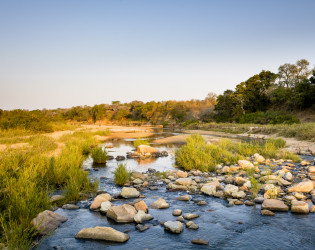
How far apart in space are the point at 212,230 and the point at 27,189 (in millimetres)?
3658

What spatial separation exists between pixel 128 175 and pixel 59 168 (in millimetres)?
2236

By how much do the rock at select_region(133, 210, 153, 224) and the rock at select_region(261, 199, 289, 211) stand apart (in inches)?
102

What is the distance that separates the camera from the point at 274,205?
16.5ft

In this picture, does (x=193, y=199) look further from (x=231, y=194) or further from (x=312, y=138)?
Answer: (x=312, y=138)

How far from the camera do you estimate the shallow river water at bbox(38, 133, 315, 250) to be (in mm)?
3711

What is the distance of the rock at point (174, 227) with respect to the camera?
4.07 meters

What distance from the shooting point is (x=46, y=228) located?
4.02 metres

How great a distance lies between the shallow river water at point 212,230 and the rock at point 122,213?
12 cm

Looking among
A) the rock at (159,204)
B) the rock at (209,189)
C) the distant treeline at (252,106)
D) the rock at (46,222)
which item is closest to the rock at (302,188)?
the rock at (209,189)

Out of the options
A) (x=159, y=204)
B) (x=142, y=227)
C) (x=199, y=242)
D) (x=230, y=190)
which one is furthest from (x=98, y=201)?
(x=230, y=190)

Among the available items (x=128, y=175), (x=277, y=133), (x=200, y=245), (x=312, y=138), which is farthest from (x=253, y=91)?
(x=200, y=245)

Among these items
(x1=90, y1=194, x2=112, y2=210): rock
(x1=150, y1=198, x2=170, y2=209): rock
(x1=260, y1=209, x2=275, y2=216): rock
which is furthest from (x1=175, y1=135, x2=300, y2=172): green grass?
(x1=90, y1=194, x2=112, y2=210): rock

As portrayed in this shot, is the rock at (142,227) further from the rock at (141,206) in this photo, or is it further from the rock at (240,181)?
the rock at (240,181)

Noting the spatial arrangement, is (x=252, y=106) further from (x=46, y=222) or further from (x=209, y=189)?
(x=46, y=222)
